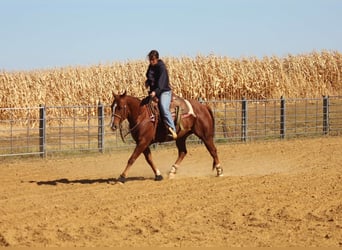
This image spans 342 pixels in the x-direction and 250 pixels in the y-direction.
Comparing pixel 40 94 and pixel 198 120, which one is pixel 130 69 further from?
pixel 198 120

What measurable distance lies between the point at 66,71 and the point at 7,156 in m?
14.1

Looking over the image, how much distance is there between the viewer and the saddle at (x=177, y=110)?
13.7m

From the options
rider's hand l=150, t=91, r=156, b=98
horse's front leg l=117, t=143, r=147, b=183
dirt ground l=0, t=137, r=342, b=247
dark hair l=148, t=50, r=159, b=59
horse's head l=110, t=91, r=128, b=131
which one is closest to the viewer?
dirt ground l=0, t=137, r=342, b=247

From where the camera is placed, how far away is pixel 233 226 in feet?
29.8

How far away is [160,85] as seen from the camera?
13398mm

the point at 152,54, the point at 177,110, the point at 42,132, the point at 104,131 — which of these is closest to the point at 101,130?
the point at 104,131

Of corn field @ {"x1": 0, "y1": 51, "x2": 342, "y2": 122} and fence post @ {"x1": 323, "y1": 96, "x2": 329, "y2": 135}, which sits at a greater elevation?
corn field @ {"x1": 0, "y1": 51, "x2": 342, "y2": 122}

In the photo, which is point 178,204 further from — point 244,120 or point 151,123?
point 244,120

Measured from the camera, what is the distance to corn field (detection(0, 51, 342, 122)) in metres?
30.9

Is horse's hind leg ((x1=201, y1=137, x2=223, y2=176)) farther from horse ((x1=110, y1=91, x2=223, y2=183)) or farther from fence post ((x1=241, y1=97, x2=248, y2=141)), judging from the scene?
fence post ((x1=241, y1=97, x2=248, y2=141))

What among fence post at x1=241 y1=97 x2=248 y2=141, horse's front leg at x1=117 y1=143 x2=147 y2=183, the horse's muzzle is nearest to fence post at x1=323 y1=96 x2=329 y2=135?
fence post at x1=241 y1=97 x2=248 y2=141

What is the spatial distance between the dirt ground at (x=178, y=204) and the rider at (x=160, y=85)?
45.6 inches

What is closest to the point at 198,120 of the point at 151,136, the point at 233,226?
the point at 151,136

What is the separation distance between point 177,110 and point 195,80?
2009cm
